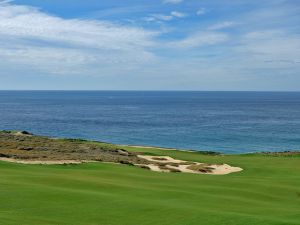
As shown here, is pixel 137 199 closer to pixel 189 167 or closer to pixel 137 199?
pixel 137 199

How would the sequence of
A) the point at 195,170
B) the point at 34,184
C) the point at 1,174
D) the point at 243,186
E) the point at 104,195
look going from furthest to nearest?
1. the point at 195,170
2. the point at 243,186
3. the point at 1,174
4. the point at 34,184
5. the point at 104,195

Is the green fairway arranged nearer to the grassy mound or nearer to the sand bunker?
the grassy mound

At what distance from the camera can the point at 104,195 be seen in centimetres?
2142

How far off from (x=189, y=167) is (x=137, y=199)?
22.0 metres

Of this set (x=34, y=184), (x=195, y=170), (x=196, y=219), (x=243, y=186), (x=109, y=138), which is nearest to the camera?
(x=196, y=219)

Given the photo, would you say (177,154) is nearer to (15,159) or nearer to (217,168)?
(217,168)

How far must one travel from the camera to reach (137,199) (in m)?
20.9

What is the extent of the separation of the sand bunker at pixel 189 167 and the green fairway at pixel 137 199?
841 cm

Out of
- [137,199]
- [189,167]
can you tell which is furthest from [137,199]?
[189,167]

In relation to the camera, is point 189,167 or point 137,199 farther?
point 189,167

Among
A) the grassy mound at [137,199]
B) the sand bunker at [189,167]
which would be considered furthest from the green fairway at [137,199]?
the sand bunker at [189,167]

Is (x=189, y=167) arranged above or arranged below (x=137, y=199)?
below

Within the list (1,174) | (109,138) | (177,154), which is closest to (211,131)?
(109,138)

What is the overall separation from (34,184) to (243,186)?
13820 millimetres
